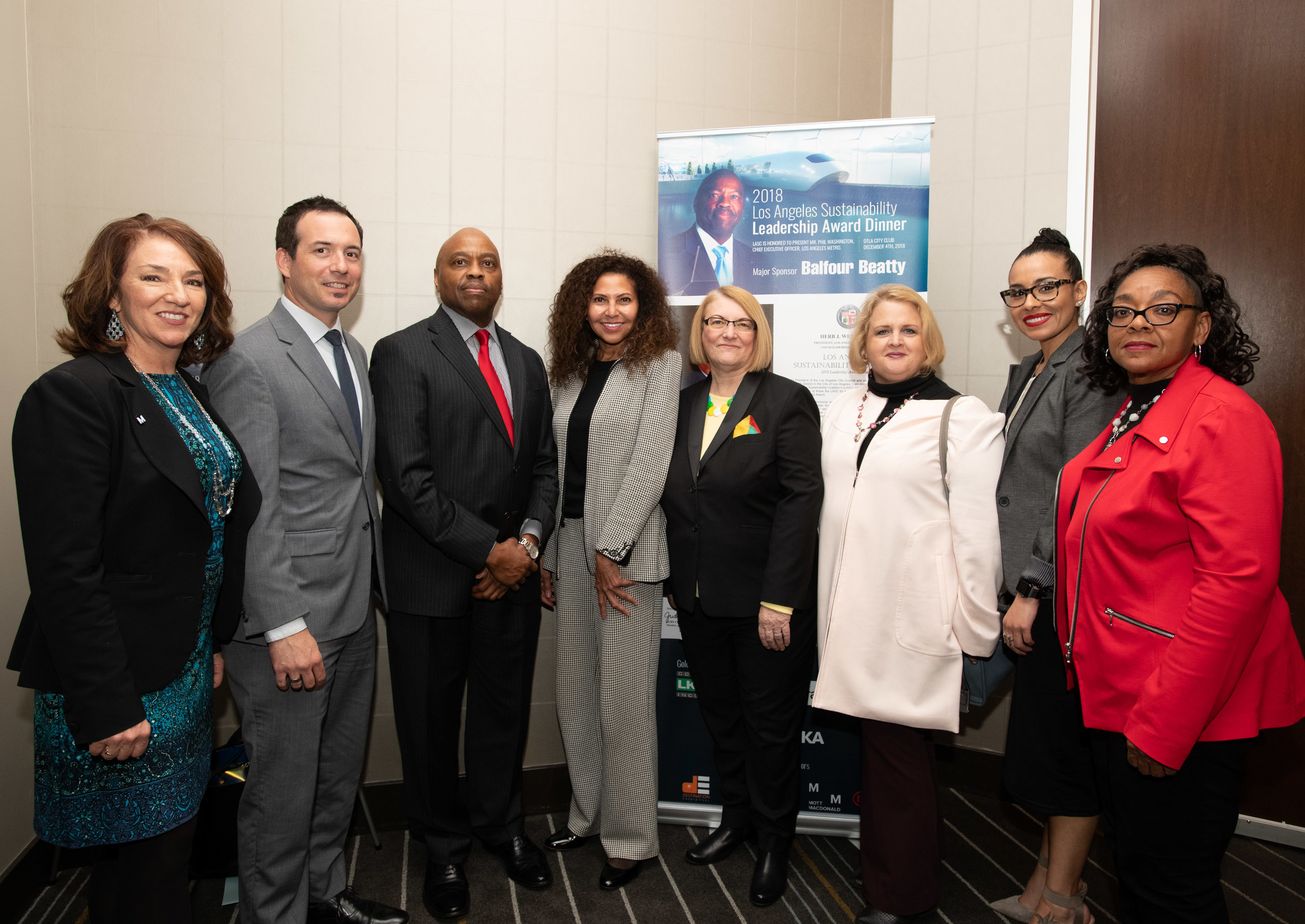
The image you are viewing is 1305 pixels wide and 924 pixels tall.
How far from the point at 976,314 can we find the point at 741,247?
3.57ft

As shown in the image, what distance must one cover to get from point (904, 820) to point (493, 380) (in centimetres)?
180

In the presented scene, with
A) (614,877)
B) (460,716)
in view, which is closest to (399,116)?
(460,716)

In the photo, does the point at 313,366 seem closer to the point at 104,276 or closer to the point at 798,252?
the point at 104,276

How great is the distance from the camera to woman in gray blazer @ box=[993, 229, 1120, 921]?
2.01m

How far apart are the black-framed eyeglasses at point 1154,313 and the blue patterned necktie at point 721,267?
1420 millimetres

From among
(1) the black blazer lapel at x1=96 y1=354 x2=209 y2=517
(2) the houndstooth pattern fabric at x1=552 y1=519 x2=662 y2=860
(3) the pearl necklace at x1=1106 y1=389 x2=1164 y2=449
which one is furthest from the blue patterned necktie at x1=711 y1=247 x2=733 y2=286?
(1) the black blazer lapel at x1=96 y1=354 x2=209 y2=517

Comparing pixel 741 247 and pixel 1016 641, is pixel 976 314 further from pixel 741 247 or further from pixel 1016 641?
pixel 1016 641

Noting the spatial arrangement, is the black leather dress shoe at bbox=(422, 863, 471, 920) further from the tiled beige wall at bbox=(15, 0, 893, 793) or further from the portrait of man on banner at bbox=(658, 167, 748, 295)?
the portrait of man on banner at bbox=(658, 167, 748, 295)

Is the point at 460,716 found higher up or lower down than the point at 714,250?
lower down

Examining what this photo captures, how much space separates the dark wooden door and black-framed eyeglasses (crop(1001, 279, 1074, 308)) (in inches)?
36.7

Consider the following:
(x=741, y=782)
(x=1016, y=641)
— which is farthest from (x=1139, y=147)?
(x=741, y=782)

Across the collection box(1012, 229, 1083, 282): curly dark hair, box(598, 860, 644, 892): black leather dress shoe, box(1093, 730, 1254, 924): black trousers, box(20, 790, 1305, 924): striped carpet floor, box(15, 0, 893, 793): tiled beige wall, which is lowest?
box(20, 790, 1305, 924): striped carpet floor

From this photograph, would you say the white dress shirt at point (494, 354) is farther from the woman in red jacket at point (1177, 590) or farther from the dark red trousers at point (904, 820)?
the woman in red jacket at point (1177, 590)

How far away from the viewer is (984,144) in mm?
3141
